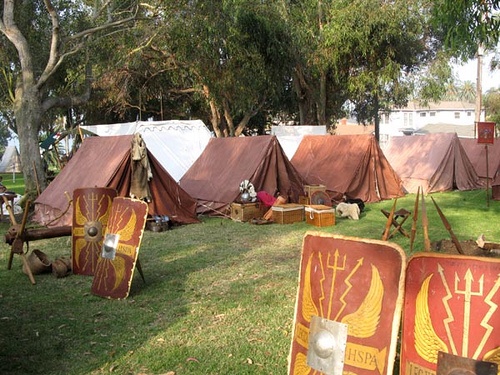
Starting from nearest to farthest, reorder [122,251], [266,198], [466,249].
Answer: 1. [122,251]
2. [466,249]
3. [266,198]

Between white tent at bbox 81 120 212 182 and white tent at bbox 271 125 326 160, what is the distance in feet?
8.83

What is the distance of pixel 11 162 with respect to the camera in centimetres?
2655

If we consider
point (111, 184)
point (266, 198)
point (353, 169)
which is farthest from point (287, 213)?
point (353, 169)

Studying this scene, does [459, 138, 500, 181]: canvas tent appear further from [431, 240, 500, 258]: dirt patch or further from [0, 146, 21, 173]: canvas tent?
[0, 146, 21, 173]: canvas tent

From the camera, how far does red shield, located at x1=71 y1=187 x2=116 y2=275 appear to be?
5848 mm

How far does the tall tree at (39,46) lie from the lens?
11461 millimetres

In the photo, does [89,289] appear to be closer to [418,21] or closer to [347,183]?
[347,183]

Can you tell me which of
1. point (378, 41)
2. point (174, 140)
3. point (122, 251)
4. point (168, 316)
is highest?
point (378, 41)

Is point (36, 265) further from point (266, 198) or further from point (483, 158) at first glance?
point (483, 158)

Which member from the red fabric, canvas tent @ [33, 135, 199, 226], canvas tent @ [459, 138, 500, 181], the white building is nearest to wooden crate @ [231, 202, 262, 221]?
the red fabric

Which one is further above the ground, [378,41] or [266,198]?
[378,41]

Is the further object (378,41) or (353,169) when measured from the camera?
(378,41)

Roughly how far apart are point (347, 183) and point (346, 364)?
10430mm

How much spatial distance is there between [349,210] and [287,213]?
140cm
